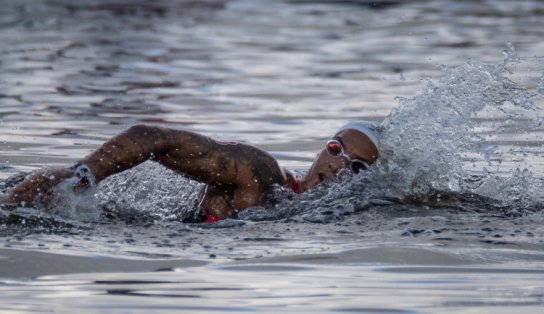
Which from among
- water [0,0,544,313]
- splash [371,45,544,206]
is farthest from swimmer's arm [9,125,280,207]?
splash [371,45,544,206]

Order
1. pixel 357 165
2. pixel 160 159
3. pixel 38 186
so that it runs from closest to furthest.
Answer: pixel 38 186 → pixel 160 159 → pixel 357 165

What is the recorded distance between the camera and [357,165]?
8.76 meters

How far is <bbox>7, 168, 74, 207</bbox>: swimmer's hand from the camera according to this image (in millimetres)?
7613

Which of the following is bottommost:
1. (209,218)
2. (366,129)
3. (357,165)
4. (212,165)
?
(209,218)

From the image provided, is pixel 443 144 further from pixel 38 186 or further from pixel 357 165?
pixel 38 186

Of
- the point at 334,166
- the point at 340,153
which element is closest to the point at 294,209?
the point at 334,166

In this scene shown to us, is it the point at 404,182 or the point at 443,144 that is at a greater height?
the point at 443,144

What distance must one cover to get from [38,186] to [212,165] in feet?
3.68

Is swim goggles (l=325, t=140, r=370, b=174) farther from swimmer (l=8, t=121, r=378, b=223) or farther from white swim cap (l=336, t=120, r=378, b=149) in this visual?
white swim cap (l=336, t=120, r=378, b=149)

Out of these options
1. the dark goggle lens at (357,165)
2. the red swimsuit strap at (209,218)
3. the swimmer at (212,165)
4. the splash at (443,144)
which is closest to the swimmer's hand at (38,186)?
the swimmer at (212,165)

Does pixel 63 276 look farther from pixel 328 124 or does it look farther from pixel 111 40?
pixel 111 40

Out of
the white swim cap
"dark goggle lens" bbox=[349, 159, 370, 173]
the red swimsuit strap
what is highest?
the white swim cap

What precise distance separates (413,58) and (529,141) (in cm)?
859

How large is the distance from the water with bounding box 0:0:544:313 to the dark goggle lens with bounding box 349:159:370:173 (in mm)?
Result: 91
